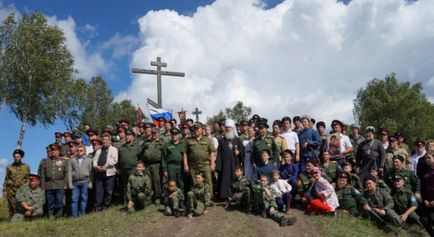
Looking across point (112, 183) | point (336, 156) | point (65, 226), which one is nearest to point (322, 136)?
point (336, 156)

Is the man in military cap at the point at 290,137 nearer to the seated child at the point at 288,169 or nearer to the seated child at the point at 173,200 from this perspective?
the seated child at the point at 288,169

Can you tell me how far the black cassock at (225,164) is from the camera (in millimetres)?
10555

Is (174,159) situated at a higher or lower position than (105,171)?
higher

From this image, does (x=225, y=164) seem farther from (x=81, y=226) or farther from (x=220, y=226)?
(x=81, y=226)

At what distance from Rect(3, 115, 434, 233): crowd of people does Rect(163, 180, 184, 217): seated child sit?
2 centimetres

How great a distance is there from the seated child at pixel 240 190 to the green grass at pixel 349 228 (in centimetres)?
150

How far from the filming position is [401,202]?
9.73m

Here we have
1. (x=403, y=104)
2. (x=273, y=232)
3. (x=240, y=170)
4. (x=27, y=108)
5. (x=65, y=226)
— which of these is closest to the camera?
(x=273, y=232)

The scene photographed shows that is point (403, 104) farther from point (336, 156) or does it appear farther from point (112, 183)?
point (112, 183)

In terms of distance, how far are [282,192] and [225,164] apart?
5.33 ft

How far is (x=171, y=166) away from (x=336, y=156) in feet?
13.8

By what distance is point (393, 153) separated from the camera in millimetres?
10680

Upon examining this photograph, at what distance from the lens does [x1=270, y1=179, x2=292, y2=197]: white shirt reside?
9.80m

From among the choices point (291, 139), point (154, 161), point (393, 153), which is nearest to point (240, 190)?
point (291, 139)
